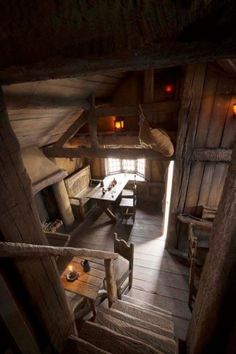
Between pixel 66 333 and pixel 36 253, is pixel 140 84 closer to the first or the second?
pixel 36 253

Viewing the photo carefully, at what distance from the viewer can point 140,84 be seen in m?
5.18

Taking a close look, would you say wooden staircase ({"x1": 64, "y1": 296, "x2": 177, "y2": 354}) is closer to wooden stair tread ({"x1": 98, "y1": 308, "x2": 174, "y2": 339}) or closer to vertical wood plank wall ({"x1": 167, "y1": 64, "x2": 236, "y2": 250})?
wooden stair tread ({"x1": 98, "y1": 308, "x2": 174, "y2": 339})

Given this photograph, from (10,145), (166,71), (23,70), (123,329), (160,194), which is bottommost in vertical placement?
(160,194)

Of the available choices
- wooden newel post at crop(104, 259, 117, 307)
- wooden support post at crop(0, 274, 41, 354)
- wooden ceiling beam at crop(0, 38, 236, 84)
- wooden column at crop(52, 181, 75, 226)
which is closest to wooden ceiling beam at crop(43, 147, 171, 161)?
wooden column at crop(52, 181, 75, 226)

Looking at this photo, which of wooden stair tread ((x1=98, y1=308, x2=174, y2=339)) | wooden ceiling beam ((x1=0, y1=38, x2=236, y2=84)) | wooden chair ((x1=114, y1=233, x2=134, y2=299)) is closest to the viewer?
wooden ceiling beam ((x1=0, y1=38, x2=236, y2=84))

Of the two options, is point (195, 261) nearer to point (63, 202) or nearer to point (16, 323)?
point (16, 323)

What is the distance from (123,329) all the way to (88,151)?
3.84 meters

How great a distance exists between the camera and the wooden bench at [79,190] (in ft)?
20.6

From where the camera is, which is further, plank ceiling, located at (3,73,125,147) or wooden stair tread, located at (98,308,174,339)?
plank ceiling, located at (3,73,125,147)

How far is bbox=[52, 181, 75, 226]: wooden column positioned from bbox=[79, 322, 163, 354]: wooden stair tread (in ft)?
13.0

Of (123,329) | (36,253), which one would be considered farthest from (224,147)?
(36,253)

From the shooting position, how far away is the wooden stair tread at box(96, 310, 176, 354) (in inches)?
81.9

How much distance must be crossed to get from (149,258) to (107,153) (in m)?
3.03

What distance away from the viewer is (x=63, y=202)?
5.86 metres
